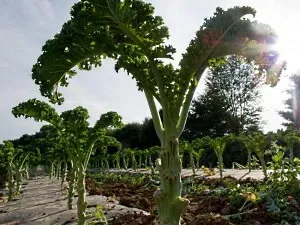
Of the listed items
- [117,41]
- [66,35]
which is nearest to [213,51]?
[117,41]

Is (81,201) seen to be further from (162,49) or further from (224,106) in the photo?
(224,106)

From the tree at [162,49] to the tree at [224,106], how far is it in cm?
3002

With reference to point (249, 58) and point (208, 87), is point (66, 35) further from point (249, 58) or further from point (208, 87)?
point (208, 87)

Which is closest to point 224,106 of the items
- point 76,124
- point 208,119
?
point 208,119

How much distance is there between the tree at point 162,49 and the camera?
3.73 m

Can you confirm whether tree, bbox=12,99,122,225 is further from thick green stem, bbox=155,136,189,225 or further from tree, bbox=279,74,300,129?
tree, bbox=279,74,300,129

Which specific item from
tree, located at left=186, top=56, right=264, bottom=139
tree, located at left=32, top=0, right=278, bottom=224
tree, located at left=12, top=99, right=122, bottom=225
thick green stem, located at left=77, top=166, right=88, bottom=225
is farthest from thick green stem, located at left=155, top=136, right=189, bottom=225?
tree, located at left=186, top=56, right=264, bottom=139

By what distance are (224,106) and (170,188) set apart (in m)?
33.1

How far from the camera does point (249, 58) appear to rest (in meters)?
4.03

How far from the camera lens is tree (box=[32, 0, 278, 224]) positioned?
3729 mm

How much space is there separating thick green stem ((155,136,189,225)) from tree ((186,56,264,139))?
30.3m

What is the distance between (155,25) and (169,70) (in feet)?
1.53

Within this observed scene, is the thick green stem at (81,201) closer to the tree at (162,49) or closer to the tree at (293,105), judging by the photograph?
the tree at (162,49)

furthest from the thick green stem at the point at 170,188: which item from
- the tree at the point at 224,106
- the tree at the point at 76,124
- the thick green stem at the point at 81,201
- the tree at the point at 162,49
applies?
the tree at the point at 224,106
